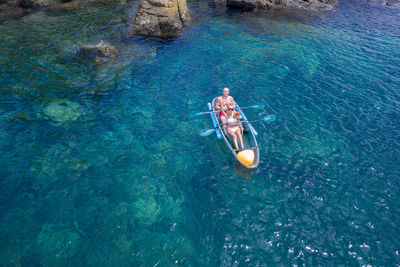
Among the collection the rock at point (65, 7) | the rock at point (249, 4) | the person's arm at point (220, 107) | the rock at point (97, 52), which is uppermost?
the rock at point (249, 4)

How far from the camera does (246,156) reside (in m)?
9.20

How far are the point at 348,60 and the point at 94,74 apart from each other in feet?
63.9

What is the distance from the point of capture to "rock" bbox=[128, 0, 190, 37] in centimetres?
2003

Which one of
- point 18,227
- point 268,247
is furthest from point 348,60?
point 18,227

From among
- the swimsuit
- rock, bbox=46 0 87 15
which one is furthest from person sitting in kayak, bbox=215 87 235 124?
rock, bbox=46 0 87 15

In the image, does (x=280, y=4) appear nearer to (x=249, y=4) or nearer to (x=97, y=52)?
(x=249, y=4)

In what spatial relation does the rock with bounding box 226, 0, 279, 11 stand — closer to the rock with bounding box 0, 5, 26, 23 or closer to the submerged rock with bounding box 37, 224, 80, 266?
the rock with bounding box 0, 5, 26, 23

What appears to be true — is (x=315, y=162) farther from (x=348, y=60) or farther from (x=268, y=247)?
(x=348, y=60)

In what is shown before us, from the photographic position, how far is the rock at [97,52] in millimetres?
16578

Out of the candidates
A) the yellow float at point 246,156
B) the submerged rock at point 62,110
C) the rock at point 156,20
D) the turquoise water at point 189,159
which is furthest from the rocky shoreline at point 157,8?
the yellow float at point 246,156

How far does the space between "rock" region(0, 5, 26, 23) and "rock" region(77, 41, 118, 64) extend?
12946mm

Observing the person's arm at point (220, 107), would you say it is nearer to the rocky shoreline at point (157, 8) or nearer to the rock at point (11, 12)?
the rocky shoreline at point (157, 8)

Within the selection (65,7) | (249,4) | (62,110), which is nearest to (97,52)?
(62,110)

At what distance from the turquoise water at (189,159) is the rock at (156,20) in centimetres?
211
